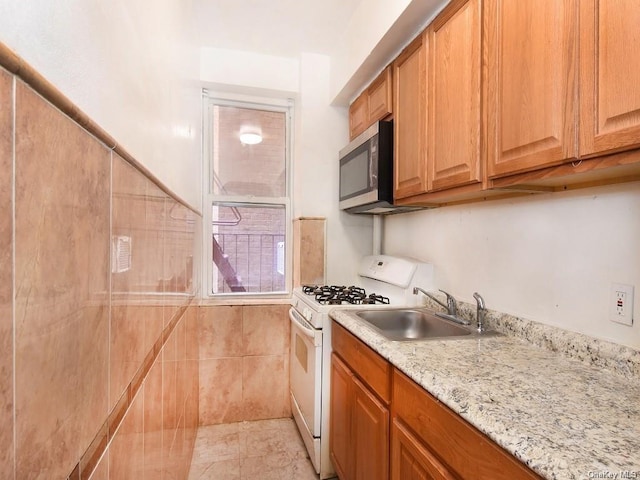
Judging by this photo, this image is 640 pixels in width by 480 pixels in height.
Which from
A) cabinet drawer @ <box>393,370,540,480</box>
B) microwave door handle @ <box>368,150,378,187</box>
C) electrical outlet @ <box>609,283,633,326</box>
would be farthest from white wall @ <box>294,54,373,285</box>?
electrical outlet @ <box>609,283,633,326</box>

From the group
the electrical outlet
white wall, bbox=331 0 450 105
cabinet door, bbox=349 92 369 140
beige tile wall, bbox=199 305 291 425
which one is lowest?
beige tile wall, bbox=199 305 291 425

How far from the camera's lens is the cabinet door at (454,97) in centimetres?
131

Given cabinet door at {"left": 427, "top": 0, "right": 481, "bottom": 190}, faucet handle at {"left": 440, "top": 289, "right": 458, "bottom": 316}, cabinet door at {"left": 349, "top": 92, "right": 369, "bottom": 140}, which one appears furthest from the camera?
cabinet door at {"left": 349, "top": 92, "right": 369, "bottom": 140}

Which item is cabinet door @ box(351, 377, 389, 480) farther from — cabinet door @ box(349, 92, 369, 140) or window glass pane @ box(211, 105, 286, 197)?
window glass pane @ box(211, 105, 286, 197)

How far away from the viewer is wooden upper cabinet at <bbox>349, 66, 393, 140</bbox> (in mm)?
1971

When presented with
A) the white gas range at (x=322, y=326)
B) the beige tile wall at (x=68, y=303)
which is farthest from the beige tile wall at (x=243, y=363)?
the beige tile wall at (x=68, y=303)

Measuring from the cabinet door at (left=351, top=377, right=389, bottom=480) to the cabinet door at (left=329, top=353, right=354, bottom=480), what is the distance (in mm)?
64

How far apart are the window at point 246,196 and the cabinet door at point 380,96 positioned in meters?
0.90

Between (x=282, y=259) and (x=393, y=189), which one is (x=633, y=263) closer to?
(x=393, y=189)

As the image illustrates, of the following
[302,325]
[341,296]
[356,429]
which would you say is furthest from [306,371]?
[356,429]

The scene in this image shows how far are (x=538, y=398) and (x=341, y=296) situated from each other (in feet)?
4.43

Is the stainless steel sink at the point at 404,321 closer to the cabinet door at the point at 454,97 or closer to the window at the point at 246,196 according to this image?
the cabinet door at the point at 454,97

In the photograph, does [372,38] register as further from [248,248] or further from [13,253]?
[13,253]

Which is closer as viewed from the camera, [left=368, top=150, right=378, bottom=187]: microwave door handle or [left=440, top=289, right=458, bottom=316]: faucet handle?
[left=440, top=289, right=458, bottom=316]: faucet handle
